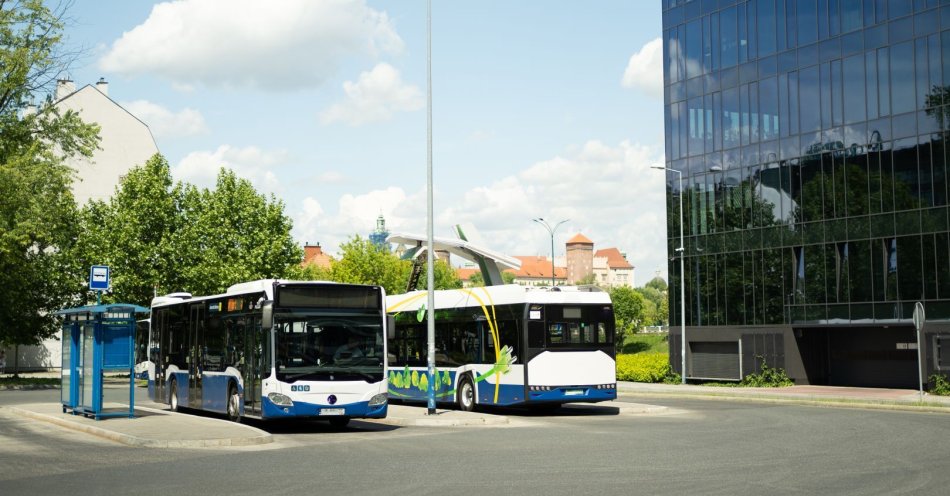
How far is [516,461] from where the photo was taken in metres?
14.9

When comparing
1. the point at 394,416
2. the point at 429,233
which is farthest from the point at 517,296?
the point at 394,416

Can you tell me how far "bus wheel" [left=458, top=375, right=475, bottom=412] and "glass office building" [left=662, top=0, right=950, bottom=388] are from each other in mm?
17186

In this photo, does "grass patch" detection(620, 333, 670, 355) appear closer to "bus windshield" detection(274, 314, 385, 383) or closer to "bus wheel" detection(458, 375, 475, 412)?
"bus wheel" detection(458, 375, 475, 412)

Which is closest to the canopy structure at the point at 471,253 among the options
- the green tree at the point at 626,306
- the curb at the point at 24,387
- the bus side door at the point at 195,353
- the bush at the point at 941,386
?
the bus side door at the point at 195,353

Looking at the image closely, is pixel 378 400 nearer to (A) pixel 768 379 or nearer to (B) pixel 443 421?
(B) pixel 443 421

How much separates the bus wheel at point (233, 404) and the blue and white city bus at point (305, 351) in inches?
0.8

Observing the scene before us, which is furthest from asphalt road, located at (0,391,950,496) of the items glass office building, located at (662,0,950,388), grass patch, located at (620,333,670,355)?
grass patch, located at (620,333,670,355)

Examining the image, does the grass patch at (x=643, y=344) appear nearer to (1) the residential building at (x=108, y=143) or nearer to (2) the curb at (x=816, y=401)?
(1) the residential building at (x=108, y=143)

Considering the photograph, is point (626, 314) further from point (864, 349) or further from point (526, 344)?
point (526, 344)

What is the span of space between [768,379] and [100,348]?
2782 cm

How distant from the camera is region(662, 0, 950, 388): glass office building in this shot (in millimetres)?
36438

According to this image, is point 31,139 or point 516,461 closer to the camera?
point 516,461

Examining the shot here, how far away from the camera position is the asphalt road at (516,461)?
1208 cm

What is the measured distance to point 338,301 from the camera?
68.2 feet
